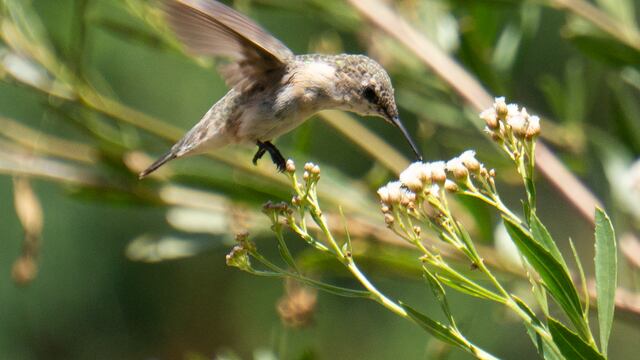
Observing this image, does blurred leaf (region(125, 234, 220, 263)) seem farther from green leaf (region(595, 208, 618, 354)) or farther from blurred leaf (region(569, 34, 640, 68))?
green leaf (region(595, 208, 618, 354))

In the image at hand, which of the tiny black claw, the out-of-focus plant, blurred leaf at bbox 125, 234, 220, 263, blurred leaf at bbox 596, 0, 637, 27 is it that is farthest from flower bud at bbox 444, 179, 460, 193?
blurred leaf at bbox 125, 234, 220, 263

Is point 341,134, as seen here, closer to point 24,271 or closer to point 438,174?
point 24,271

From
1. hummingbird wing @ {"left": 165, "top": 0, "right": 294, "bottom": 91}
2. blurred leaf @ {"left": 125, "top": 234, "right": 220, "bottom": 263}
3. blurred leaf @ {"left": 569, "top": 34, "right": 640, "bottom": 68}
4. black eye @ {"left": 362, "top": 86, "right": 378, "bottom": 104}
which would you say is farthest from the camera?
blurred leaf @ {"left": 125, "top": 234, "right": 220, "bottom": 263}

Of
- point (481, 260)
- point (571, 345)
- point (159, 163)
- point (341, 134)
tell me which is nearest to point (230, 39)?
point (159, 163)

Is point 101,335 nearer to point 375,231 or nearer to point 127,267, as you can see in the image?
point 127,267

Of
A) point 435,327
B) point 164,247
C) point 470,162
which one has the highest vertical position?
point 470,162

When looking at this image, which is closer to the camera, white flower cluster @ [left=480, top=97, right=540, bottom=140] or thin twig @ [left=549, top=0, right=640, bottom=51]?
white flower cluster @ [left=480, top=97, right=540, bottom=140]
